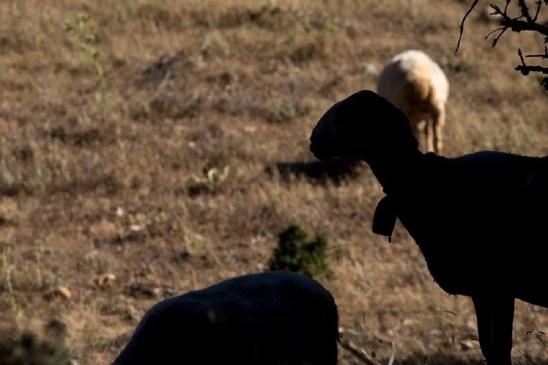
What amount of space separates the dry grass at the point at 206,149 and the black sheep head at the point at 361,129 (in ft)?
6.77

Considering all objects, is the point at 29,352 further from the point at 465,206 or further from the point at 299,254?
the point at 299,254

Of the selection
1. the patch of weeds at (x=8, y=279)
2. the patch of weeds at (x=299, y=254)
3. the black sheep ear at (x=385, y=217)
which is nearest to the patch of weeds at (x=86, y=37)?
the patch of weeds at (x=8, y=279)

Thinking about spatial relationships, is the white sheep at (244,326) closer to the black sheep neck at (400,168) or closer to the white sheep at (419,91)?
the black sheep neck at (400,168)

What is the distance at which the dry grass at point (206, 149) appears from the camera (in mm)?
10242

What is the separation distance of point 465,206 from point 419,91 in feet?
28.8

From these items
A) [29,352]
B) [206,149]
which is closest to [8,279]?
[206,149]

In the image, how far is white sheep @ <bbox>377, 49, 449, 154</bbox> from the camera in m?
14.2

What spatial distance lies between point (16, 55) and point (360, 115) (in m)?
13.3

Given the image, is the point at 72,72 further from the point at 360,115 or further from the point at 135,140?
the point at 360,115

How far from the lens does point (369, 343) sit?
8.47 meters

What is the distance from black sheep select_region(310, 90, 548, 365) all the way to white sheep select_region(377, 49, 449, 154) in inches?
339

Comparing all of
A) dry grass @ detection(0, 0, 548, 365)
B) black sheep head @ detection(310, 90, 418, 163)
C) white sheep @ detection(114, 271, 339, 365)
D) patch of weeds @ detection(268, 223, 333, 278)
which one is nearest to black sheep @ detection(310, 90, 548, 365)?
black sheep head @ detection(310, 90, 418, 163)

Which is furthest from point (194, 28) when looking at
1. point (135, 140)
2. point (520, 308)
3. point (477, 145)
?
point (520, 308)

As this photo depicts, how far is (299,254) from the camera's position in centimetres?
1055
